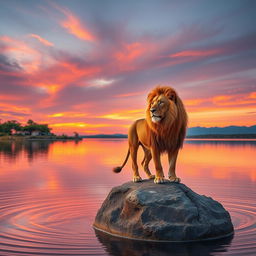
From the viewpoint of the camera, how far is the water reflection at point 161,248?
6.27 metres

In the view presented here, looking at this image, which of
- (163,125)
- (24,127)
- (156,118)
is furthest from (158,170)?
(24,127)

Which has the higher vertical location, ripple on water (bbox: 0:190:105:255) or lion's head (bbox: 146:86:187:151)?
lion's head (bbox: 146:86:187:151)

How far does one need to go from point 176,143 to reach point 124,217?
2.00 m

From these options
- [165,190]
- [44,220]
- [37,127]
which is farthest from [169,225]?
[37,127]

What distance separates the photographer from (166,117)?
25.5 feet

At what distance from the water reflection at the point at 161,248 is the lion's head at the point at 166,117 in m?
2.23

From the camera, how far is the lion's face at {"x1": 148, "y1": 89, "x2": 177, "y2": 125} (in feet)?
25.2

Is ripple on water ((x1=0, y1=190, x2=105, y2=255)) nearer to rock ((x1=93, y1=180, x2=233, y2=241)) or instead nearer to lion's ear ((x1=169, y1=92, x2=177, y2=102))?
rock ((x1=93, y1=180, x2=233, y2=241))

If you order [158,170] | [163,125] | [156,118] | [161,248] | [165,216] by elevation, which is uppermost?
[156,118]

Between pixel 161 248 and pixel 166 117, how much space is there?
2.72 metres

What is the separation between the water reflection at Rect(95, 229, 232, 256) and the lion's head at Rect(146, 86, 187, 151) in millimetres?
2228

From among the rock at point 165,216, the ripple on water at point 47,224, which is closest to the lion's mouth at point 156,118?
the rock at point 165,216

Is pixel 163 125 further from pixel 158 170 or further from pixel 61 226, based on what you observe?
pixel 61 226

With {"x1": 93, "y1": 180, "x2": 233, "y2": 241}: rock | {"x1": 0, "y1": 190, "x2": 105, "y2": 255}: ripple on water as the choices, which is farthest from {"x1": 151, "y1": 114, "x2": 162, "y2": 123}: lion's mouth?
{"x1": 0, "y1": 190, "x2": 105, "y2": 255}: ripple on water
